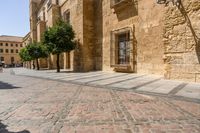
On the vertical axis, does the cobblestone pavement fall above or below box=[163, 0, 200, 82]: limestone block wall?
below

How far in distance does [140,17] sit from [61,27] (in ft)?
22.2

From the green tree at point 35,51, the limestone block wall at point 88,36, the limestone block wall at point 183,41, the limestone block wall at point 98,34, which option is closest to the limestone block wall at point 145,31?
the limestone block wall at point 183,41

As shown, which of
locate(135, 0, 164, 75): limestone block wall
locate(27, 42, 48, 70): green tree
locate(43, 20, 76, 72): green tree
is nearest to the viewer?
locate(135, 0, 164, 75): limestone block wall

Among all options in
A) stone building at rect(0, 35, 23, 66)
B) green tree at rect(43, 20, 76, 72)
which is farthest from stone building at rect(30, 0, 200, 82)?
stone building at rect(0, 35, 23, 66)

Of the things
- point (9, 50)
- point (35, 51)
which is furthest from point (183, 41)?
point (9, 50)

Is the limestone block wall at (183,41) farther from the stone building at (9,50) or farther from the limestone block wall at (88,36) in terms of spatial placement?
the stone building at (9,50)

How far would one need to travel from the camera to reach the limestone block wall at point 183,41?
729cm

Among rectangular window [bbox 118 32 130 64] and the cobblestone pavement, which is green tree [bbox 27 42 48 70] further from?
the cobblestone pavement

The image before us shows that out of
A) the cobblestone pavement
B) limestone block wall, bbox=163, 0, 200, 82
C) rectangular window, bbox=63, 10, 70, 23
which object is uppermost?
rectangular window, bbox=63, 10, 70, 23

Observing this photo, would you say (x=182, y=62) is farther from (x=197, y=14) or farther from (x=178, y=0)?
(x=178, y=0)

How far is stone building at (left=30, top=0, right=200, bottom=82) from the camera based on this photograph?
24.8ft

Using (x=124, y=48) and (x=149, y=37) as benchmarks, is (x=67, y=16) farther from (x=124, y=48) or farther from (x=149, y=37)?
(x=149, y=37)

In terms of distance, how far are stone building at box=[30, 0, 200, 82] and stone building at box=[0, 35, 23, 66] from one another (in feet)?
185

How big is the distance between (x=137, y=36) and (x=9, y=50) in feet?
228
